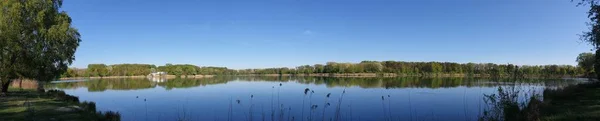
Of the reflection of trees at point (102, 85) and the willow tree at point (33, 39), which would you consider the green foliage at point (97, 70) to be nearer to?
the reflection of trees at point (102, 85)

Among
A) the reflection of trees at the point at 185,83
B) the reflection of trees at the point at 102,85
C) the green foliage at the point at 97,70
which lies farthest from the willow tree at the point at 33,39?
the green foliage at the point at 97,70

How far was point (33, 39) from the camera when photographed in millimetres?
20031

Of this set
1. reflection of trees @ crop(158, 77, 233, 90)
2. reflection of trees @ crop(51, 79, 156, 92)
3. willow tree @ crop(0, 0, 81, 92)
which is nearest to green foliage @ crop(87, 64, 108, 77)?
reflection of trees @ crop(158, 77, 233, 90)

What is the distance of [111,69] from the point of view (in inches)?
5630

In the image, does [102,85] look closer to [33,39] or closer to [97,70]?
[33,39]

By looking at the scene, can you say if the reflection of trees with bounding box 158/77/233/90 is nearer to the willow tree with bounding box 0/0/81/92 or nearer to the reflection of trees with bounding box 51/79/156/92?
the reflection of trees with bounding box 51/79/156/92

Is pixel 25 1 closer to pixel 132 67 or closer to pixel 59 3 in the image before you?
pixel 59 3

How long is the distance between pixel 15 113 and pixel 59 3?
42.2 feet

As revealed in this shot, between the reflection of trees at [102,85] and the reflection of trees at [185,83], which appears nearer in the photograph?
the reflection of trees at [102,85]

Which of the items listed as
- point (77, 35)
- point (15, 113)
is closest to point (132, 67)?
point (77, 35)

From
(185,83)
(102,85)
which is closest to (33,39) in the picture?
(102,85)

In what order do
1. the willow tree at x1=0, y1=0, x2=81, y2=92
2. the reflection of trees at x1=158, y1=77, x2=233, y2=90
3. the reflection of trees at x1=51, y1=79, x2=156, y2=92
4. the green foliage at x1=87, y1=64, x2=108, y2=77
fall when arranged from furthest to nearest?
the green foliage at x1=87, y1=64, x2=108, y2=77 → the reflection of trees at x1=158, y1=77, x2=233, y2=90 → the reflection of trees at x1=51, y1=79, x2=156, y2=92 → the willow tree at x1=0, y1=0, x2=81, y2=92

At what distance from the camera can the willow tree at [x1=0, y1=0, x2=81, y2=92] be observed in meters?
18.6

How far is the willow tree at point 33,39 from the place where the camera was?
733 inches
